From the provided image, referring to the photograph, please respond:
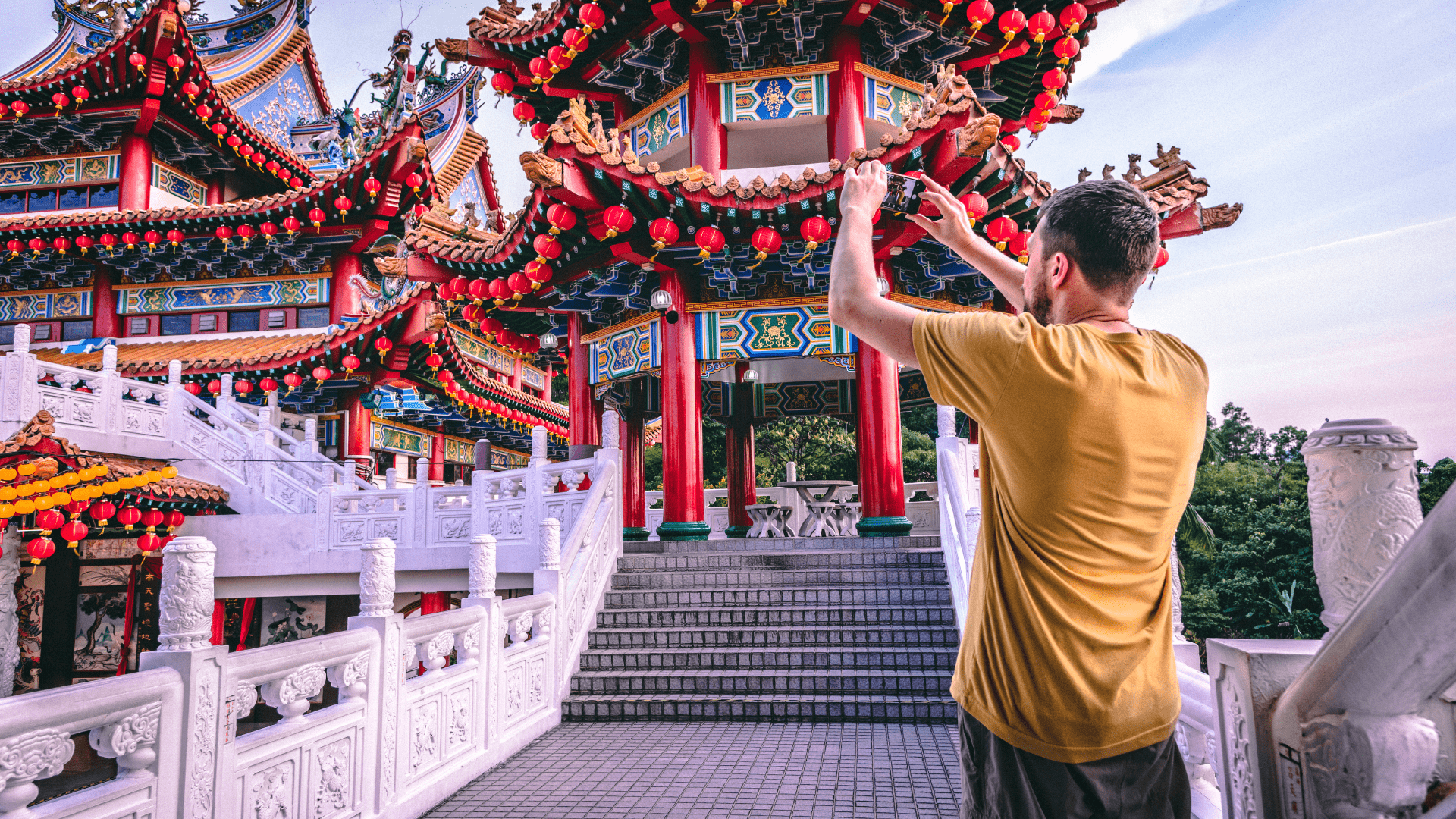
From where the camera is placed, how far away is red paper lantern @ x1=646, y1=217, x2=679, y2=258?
8.23 metres

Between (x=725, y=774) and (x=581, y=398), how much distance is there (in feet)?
20.6

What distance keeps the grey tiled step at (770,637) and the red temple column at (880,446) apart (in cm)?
209

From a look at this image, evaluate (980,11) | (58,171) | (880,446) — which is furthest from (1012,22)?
(58,171)

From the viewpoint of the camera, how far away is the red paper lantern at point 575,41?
9719 mm

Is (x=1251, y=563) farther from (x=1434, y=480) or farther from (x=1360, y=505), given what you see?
(x=1360, y=505)

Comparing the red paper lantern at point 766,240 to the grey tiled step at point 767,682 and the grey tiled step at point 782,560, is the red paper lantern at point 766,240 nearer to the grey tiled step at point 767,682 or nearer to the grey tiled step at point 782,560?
the grey tiled step at point 782,560

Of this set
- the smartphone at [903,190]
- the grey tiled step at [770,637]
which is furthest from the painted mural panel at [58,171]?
the smartphone at [903,190]

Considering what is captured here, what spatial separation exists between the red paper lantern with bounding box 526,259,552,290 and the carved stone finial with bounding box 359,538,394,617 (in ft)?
16.7

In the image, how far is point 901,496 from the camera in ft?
29.8

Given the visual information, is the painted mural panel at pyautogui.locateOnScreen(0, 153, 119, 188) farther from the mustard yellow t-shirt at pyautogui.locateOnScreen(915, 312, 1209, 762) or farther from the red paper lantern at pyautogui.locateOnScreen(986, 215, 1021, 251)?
the mustard yellow t-shirt at pyautogui.locateOnScreen(915, 312, 1209, 762)

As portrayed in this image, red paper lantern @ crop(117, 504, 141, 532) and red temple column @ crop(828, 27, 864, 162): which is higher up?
red temple column @ crop(828, 27, 864, 162)

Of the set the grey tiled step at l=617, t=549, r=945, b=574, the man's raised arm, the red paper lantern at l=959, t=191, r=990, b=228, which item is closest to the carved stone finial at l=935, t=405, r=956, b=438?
the grey tiled step at l=617, t=549, r=945, b=574

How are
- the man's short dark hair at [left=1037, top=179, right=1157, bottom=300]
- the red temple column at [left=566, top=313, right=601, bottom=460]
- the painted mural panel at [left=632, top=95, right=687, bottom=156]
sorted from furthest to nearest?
the red temple column at [left=566, top=313, right=601, bottom=460], the painted mural panel at [left=632, top=95, right=687, bottom=156], the man's short dark hair at [left=1037, top=179, right=1157, bottom=300]

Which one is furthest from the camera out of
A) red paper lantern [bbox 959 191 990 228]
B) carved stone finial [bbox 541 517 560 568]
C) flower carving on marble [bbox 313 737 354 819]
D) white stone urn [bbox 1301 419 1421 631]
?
red paper lantern [bbox 959 191 990 228]
